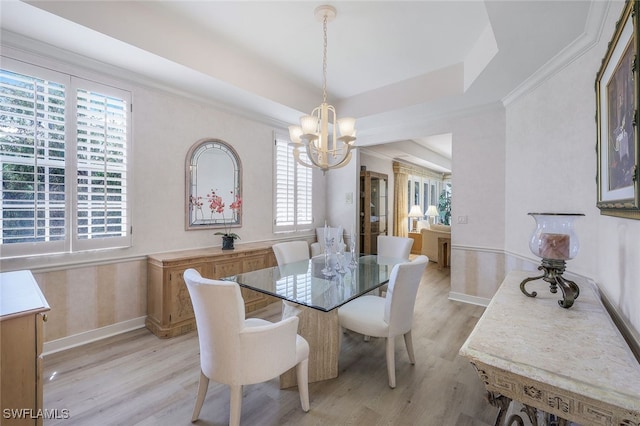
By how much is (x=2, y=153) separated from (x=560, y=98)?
182 inches

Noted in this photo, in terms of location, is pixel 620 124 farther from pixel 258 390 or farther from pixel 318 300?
pixel 258 390

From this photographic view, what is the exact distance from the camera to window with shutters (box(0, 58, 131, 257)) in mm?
2201

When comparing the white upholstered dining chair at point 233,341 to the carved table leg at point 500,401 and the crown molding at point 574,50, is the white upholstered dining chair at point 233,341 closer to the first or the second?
the carved table leg at point 500,401

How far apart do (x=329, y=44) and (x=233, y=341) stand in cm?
281

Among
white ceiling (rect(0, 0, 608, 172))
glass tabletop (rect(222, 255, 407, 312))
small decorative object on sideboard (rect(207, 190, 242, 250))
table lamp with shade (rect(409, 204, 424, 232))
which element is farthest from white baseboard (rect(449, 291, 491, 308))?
table lamp with shade (rect(409, 204, 424, 232))

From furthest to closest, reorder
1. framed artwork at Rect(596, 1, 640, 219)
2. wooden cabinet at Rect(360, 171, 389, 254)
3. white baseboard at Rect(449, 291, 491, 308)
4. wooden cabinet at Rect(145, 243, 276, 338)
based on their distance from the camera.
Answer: wooden cabinet at Rect(360, 171, 389, 254) → white baseboard at Rect(449, 291, 491, 308) → wooden cabinet at Rect(145, 243, 276, 338) → framed artwork at Rect(596, 1, 640, 219)

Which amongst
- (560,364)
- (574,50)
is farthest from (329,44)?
(560,364)

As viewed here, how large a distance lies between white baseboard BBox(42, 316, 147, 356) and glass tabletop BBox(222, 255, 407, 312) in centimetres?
146

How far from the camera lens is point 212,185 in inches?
140

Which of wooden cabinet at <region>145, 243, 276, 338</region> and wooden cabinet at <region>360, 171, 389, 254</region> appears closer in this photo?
wooden cabinet at <region>145, 243, 276, 338</region>

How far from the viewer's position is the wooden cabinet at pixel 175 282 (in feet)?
9.07

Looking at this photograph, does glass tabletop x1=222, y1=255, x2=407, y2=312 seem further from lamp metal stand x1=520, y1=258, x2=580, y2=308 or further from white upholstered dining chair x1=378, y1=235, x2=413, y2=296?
lamp metal stand x1=520, y1=258, x2=580, y2=308

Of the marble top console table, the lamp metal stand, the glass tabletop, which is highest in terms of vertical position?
the lamp metal stand

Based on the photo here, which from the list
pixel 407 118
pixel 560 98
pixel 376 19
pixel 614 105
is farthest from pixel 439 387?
pixel 407 118
